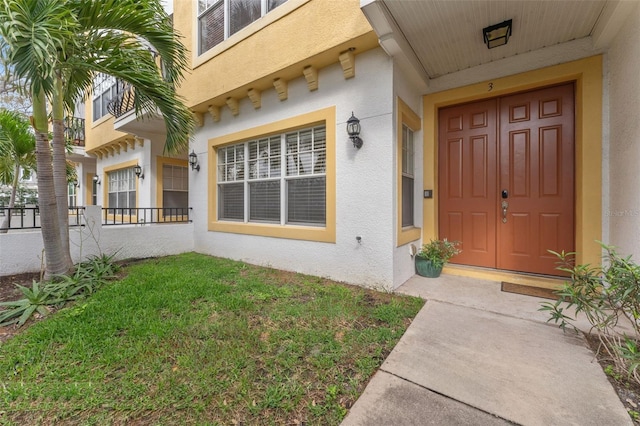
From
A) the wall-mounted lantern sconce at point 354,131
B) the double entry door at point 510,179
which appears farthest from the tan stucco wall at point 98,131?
the double entry door at point 510,179

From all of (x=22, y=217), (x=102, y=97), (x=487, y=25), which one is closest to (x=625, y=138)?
(x=487, y=25)

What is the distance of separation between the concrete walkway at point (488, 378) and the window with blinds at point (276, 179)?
2685 mm

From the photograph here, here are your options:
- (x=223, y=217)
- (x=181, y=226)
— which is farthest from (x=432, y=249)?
(x=181, y=226)

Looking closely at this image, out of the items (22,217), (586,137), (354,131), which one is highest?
(354,131)

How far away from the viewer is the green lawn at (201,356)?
1771mm

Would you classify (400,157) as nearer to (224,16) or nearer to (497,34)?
(497,34)

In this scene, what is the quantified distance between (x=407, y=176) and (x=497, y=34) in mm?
2202

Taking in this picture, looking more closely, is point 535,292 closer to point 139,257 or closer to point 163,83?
point 163,83

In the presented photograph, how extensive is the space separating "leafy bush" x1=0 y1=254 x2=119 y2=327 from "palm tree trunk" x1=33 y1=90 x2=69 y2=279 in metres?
0.33

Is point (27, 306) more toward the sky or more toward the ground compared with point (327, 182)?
more toward the ground

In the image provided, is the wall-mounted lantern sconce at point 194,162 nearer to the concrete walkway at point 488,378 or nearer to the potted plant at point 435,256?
the potted plant at point 435,256

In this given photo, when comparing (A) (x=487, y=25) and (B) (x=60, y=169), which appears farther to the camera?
(B) (x=60, y=169)

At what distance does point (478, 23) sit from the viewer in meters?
3.27

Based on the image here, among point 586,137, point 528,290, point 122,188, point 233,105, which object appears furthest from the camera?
point 122,188
